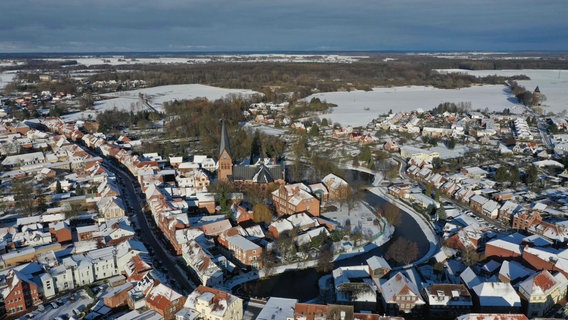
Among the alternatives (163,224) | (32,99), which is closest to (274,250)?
(163,224)

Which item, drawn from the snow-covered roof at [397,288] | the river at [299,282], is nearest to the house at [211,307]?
the river at [299,282]

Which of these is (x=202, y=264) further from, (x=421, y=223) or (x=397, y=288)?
(x=421, y=223)

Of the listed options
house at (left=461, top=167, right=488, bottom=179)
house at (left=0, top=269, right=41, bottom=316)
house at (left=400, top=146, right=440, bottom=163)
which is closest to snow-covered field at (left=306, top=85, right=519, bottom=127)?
house at (left=400, top=146, right=440, bottom=163)

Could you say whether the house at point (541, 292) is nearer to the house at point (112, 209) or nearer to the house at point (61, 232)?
the house at point (112, 209)


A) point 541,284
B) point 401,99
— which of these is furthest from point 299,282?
point 401,99

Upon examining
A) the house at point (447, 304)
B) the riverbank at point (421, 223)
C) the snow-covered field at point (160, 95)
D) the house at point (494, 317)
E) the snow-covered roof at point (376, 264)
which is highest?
the snow-covered field at point (160, 95)

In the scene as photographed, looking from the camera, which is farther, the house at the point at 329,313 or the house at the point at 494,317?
the house at the point at 329,313
